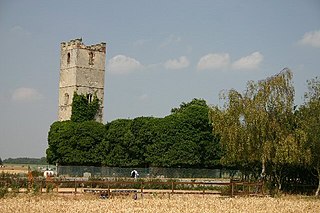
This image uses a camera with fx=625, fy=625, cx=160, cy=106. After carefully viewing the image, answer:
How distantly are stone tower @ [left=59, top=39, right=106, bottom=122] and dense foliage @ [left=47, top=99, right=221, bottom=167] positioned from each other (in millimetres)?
8796

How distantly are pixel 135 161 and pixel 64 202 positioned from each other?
42.7 m

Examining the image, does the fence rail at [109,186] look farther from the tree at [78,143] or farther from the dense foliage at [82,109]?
the dense foliage at [82,109]

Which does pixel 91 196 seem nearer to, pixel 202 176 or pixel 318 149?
pixel 318 149

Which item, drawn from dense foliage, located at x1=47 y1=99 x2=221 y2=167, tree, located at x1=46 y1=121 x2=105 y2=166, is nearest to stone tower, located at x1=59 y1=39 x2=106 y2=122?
tree, located at x1=46 y1=121 x2=105 y2=166

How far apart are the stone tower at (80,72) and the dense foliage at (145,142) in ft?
28.9

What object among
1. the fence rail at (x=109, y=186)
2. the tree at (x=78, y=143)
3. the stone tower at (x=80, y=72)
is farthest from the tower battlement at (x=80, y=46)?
the fence rail at (x=109, y=186)

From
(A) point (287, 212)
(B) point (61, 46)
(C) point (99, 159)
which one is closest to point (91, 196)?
(A) point (287, 212)

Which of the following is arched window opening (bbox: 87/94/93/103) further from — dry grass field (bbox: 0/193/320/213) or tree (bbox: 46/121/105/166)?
dry grass field (bbox: 0/193/320/213)

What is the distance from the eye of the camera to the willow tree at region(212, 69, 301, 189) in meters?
39.8

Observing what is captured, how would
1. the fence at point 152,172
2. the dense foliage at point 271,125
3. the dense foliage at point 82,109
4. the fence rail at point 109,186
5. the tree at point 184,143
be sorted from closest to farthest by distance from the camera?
the fence rail at point 109,186 < the dense foliage at point 271,125 < the fence at point 152,172 < the tree at point 184,143 < the dense foliage at point 82,109

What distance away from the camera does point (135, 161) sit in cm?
7219

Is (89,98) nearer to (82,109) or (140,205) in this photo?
(82,109)

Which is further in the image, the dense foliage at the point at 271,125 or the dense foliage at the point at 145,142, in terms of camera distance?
the dense foliage at the point at 145,142

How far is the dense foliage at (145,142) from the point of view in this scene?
232 ft
